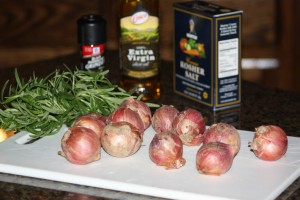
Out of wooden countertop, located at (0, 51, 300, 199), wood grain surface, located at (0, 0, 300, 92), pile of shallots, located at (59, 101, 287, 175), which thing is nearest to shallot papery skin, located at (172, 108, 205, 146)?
pile of shallots, located at (59, 101, 287, 175)

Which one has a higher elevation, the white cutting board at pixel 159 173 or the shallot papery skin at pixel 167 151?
the shallot papery skin at pixel 167 151

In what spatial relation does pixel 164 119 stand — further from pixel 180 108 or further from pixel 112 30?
pixel 112 30

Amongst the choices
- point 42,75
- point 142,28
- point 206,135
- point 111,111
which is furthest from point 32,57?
point 206,135

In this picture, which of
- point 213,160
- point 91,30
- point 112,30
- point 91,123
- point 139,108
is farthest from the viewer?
point 112,30

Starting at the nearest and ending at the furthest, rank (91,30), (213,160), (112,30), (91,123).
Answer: (213,160), (91,123), (91,30), (112,30)

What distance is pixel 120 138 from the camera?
162 cm

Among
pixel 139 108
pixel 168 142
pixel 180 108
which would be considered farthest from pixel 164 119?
pixel 180 108

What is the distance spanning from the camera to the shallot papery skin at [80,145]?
1.61 metres

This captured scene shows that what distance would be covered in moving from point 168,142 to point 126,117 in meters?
0.14

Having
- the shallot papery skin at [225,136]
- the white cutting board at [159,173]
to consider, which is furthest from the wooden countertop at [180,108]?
the shallot papery skin at [225,136]

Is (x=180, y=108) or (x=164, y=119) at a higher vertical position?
(x=164, y=119)

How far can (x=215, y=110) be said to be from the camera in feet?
6.73

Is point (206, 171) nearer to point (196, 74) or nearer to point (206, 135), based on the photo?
point (206, 135)

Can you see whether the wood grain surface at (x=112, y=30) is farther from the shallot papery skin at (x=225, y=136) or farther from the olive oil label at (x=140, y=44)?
the shallot papery skin at (x=225, y=136)
